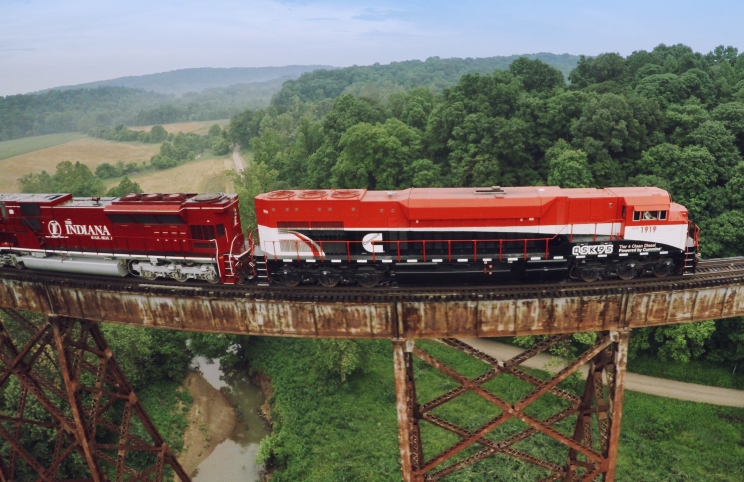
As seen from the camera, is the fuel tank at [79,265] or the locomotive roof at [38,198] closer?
the fuel tank at [79,265]

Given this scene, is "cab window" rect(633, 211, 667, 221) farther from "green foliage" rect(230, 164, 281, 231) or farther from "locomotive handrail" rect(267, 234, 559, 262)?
"green foliage" rect(230, 164, 281, 231)

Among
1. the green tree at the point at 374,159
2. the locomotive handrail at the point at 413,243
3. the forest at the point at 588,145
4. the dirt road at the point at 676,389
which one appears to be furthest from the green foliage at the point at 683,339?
the green tree at the point at 374,159

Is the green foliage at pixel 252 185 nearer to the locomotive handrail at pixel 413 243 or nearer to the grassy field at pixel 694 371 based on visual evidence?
the locomotive handrail at pixel 413 243

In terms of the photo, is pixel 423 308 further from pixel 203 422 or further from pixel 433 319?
pixel 203 422

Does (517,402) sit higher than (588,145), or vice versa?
(588,145)

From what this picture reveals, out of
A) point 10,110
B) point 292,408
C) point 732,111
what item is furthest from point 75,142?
point 732,111

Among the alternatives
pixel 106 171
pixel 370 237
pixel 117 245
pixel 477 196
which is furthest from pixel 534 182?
pixel 106 171
